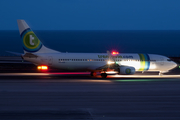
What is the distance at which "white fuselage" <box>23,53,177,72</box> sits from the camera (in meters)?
35.7

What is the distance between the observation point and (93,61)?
37031 millimetres

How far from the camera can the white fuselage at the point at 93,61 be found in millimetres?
35688

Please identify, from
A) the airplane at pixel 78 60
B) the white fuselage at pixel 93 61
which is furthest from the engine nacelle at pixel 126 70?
the white fuselage at pixel 93 61

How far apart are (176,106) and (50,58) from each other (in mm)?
20060

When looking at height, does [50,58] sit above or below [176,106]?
above

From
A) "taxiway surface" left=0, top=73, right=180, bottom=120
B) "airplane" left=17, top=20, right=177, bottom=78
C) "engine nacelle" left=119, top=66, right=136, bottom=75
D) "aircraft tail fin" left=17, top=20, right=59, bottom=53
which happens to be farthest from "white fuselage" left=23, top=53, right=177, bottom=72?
"taxiway surface" left=0, top=73, right=180, bottom=120

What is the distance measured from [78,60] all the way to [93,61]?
77.6 inches

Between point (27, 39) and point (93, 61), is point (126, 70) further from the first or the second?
point (27, 39)

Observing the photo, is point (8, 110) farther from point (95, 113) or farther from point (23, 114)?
point (95, 113)

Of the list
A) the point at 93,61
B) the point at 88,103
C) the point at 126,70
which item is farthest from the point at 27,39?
the point at 88,103

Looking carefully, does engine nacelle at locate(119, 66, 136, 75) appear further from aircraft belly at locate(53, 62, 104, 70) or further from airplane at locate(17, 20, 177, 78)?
aircraft belly at locate(53, 62, 104, 70)

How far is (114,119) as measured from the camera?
15461 mm

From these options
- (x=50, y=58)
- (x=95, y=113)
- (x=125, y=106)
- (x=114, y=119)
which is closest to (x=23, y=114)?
(x=95, y=113)

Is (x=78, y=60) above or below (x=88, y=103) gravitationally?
above
